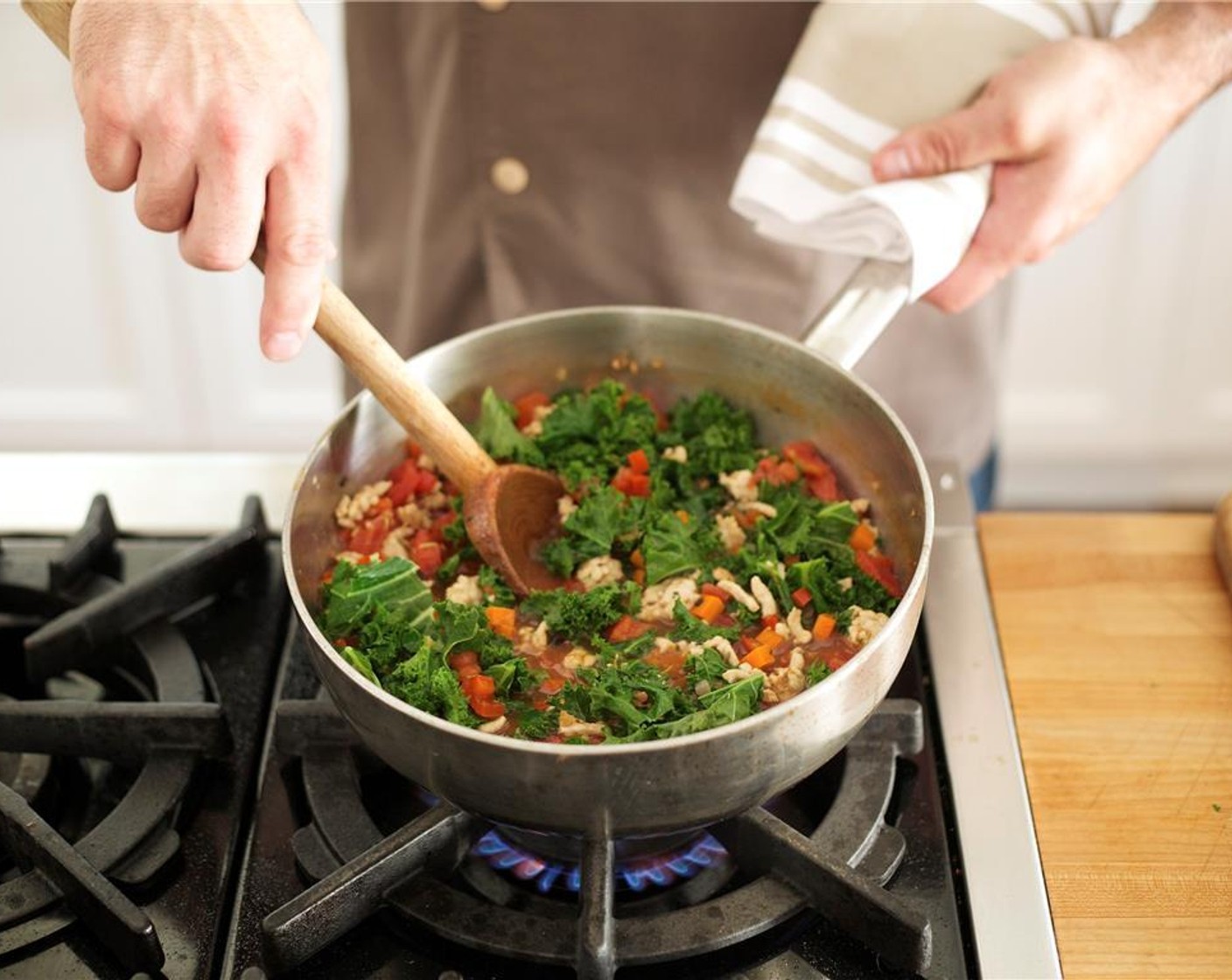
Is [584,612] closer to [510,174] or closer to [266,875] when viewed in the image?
[266,875]

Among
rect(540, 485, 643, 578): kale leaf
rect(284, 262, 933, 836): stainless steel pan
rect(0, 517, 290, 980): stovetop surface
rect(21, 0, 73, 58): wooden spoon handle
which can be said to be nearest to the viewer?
rect(284, 262, 933, 836): stainless steel pan

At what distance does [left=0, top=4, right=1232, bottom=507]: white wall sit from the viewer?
249cm

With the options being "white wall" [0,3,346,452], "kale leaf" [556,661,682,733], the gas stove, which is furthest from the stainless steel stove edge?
"white wall" [0,3,346,452]

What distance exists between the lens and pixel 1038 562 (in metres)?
1.30

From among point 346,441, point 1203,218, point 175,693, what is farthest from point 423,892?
point 1203,218

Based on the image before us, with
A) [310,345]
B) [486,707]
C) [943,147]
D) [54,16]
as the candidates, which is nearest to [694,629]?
[486,707]

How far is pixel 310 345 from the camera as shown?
9.05 ft

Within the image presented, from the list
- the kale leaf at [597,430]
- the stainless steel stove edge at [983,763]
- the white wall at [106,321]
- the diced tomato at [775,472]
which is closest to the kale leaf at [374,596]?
the kale leaf at [597,430]

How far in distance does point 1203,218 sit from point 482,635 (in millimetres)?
1923

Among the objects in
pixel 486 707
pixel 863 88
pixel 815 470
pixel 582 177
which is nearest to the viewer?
pixel 486 707

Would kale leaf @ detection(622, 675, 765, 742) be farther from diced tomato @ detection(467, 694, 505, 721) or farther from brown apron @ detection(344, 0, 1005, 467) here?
brown apron @ detection(344, 0, 1005, 467)

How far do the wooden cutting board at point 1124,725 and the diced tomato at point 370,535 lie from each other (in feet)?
1.79

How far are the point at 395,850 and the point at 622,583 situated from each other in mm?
307

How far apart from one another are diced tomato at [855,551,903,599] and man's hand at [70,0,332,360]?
1.60ft
